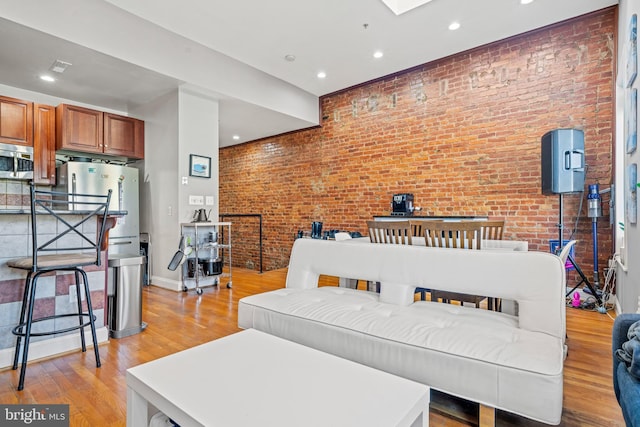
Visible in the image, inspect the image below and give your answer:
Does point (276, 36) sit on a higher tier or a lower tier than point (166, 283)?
higher

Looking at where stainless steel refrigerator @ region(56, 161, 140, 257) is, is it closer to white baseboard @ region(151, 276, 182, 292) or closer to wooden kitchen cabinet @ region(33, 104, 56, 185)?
wooden kitchen cabinet @ region(33, 104, 56, 185)

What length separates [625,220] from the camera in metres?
2.71

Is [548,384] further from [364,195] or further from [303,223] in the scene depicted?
[303,223]

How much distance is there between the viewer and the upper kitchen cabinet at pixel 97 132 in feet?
13.1

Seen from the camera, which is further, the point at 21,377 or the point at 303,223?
the point at 303,223

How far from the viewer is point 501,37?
153 inches

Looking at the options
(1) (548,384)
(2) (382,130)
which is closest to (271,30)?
(2) (382,130)

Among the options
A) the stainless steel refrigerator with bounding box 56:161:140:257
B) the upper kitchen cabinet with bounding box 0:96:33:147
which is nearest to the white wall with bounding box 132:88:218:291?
the stainless steel refrigerator with bounding box 56:161:140:257

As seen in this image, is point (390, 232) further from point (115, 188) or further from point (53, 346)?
point (115, 188)

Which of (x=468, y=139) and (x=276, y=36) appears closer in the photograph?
(x=276, y=36)

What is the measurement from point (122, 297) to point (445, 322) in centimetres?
242

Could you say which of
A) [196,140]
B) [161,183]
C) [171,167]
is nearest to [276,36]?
[196,140]

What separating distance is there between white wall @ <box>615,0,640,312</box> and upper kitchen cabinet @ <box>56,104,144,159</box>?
5344 mm

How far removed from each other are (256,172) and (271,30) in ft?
12.0
